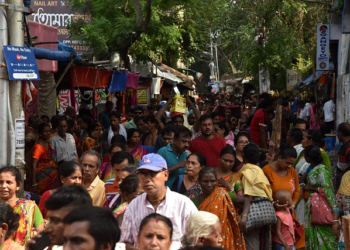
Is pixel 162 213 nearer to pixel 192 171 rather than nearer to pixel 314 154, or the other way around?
pixel 192 171

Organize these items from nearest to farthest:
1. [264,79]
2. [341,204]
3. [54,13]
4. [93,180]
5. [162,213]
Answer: [162,213]
[93,180]
[341,204]
[264,79]
[54,13]

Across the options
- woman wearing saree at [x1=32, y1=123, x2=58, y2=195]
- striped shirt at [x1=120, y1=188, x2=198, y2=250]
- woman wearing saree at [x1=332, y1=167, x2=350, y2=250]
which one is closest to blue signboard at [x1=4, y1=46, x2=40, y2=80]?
woman wearing saree at [x1=32, y1=123, x2=58, y2=195]

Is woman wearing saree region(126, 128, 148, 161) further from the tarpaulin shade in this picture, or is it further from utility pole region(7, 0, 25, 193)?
the tarpaulin shade

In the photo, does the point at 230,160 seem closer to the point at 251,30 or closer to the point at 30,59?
the point at 30,59

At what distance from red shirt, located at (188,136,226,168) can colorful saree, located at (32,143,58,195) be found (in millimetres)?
2294

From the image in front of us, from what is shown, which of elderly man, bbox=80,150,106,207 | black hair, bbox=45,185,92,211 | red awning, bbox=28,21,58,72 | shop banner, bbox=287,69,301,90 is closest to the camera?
black hair, bbox=45,185,92,211

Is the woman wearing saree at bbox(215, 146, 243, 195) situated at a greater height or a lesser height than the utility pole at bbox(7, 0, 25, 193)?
lesser

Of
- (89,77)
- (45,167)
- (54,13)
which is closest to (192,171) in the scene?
(45,167)

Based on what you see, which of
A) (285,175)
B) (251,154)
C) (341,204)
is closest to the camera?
(341,204)

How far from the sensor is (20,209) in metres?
5.22

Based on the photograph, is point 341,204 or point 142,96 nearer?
point 341,204

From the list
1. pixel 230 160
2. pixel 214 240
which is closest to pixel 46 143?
pixel 230 160

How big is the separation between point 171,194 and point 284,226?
270cm

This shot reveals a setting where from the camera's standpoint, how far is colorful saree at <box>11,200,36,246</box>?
5008 mm
